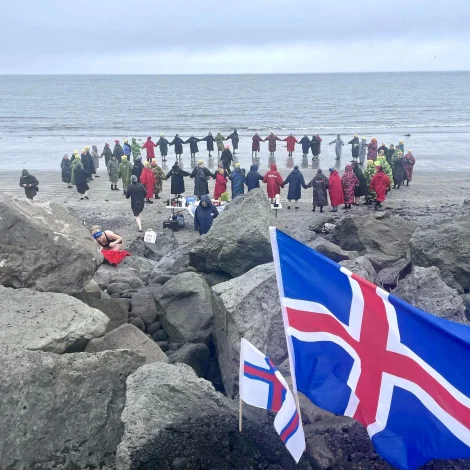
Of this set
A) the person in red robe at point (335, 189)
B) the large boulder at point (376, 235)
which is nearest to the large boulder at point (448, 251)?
the large boulder at point (376, 235)

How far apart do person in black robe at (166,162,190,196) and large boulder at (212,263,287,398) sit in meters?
12.9

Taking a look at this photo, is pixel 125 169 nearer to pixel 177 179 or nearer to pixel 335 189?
pixel 177 179

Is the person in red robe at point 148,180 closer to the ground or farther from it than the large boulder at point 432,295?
closer to the ground

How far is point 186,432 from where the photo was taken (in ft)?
16.6

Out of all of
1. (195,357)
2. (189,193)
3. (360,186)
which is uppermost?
(195,357)

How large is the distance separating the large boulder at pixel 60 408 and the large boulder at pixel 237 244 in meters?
3.76

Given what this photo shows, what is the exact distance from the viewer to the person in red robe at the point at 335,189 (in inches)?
749

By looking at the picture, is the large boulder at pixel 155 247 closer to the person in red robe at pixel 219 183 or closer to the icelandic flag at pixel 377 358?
the person in red robe at pixel 219 183

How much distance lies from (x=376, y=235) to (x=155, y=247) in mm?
4820

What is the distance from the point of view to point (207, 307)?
7.90 m

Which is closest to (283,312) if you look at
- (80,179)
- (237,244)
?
(237,244)

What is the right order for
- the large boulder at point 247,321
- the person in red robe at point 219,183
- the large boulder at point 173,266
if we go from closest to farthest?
the large boulder at point 247,321 → the large boulder at point 173,266 → the person in red robe at point 219,183

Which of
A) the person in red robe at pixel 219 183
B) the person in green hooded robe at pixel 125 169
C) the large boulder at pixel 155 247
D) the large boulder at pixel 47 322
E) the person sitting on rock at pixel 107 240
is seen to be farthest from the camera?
the person in green hooded robe at pixel 125 169

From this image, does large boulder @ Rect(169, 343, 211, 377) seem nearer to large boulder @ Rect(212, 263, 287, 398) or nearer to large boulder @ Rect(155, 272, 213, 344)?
large boulder @ Rect(212, 263, 287, 398)
